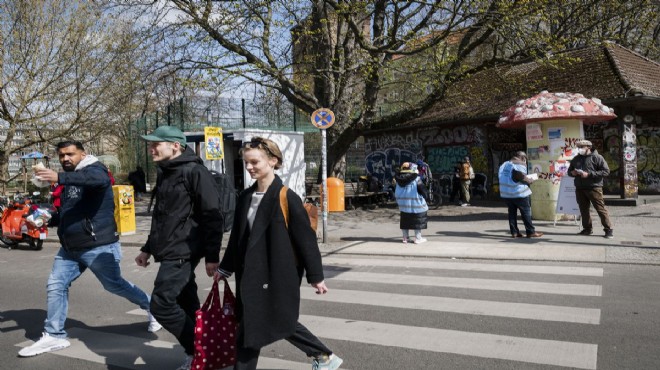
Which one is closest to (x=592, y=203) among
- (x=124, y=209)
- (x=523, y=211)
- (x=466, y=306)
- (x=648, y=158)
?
(x=523, y=211)

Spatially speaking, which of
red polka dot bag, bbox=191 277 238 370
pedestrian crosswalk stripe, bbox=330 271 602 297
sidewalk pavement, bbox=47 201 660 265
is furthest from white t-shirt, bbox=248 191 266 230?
sidewalk pavement, bbox=47 201 660 265

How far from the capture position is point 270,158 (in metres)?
3.58

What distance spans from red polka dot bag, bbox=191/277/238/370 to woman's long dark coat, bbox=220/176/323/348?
0.14 m

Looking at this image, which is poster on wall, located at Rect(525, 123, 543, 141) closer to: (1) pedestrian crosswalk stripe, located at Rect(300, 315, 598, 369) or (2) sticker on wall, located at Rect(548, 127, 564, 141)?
(2) sticker on wall, located at Rect(548, 127, 564, 141)

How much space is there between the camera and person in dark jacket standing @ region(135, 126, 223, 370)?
3926 mm

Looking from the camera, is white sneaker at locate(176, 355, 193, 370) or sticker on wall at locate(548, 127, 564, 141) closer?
white sneaker at locate(176, 355, 193, 370)

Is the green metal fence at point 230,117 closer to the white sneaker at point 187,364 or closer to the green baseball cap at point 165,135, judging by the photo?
the green baseball cap at point 165,135

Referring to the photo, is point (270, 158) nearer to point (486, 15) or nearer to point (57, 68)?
point (486, 15)

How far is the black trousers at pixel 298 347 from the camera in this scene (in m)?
3.37

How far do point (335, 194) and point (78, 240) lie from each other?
12.3 metres

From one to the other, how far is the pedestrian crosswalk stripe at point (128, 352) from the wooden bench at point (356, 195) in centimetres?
1263

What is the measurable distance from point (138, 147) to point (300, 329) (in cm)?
2430

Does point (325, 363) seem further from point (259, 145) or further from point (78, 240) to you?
point (78, 240)

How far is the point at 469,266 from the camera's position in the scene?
8.31 metres
